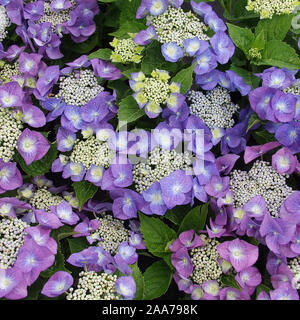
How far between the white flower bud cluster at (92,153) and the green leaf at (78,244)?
16 centimetres

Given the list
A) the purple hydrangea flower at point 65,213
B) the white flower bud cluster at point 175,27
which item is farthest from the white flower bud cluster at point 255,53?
the purple hydrangea flower at point 65,213

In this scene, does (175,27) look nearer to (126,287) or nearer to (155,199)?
(155,199)

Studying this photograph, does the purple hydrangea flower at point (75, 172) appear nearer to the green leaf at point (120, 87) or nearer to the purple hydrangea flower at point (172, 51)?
the green leaf at point (120, 87)

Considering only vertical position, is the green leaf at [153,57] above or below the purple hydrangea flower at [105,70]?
above

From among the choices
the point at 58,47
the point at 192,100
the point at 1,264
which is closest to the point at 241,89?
the point at 192,100

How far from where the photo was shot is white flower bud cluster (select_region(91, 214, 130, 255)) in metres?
1.13

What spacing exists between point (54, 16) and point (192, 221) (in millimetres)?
629

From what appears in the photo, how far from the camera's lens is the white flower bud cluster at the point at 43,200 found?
1164mm

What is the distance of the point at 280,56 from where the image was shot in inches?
46.3

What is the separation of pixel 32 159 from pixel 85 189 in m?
0.14

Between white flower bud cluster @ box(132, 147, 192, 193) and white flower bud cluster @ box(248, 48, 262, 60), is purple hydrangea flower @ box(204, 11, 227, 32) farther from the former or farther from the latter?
white flower bud cluster @ box(132, 147, 192, 193)

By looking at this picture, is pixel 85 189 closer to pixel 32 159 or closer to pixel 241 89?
pixel 32 159

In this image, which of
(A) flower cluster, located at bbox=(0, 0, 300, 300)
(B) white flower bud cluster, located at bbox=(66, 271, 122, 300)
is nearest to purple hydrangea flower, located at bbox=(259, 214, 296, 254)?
(A) flower cluster, located at bbox=(0, 0, 300, 300)

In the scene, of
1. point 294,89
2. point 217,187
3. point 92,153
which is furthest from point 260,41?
point 92,153
